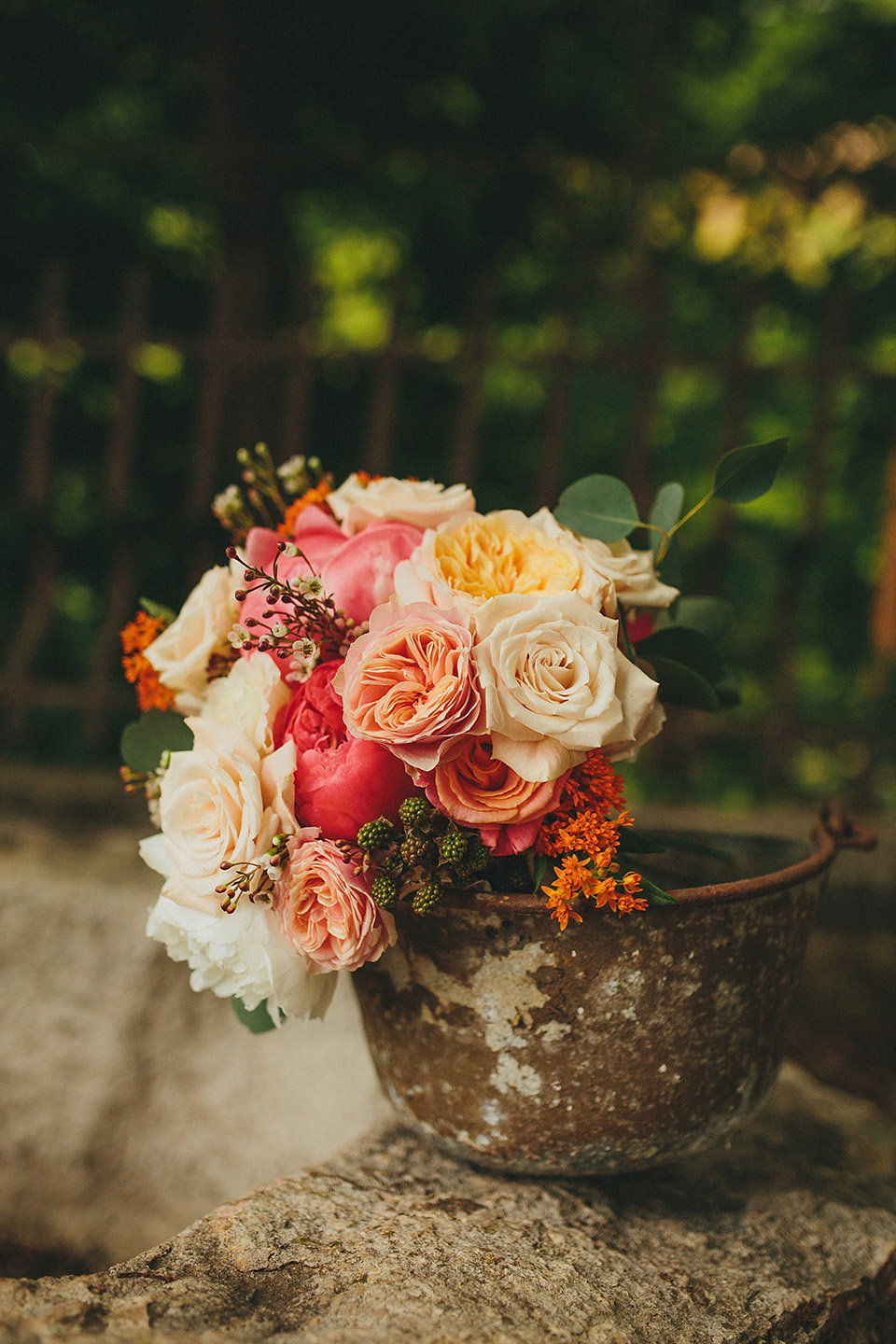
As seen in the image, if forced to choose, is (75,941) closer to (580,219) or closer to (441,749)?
(441,749)

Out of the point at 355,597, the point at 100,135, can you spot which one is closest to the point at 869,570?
the point at 355,597

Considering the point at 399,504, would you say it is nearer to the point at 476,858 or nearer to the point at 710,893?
the point at 476,858

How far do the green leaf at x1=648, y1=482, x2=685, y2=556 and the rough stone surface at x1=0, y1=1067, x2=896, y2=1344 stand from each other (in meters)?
0.68

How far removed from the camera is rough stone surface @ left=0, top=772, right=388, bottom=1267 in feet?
4.01

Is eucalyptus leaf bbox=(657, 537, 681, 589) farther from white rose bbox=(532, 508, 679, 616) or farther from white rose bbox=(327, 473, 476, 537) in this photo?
white rose bbox=(327, 473, 476, 537)

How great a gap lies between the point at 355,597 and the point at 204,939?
33cm

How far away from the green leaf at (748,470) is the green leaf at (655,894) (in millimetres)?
369

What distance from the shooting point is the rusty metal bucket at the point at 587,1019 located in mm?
784

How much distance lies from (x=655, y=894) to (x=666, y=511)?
40 cm

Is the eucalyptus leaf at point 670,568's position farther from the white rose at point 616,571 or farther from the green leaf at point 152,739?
the green leaf at point 152,739

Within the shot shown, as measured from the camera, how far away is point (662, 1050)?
0.81m

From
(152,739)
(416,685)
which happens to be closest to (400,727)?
(416,685)

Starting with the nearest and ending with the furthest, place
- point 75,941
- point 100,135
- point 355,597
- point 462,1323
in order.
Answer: point 462,1323
point 355,597
point 75,941
point 100,135

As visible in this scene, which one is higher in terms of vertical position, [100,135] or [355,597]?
[100,135]
